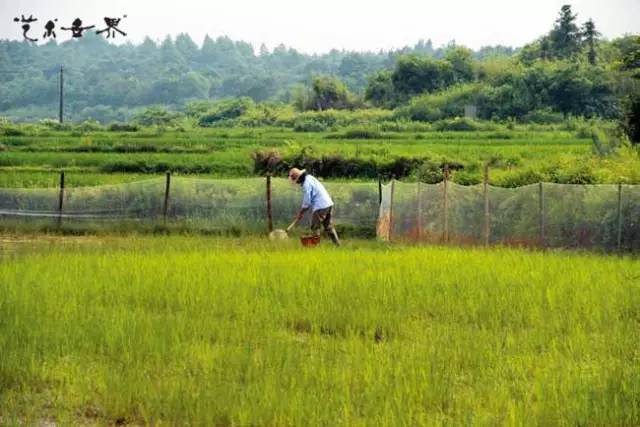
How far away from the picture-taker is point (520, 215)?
1501 cm

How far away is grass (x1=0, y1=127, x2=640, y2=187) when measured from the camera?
17.5 meters

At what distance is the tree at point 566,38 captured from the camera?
77125 mm

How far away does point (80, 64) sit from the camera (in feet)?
589

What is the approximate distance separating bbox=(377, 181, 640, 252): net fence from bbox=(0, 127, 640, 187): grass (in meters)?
1.36

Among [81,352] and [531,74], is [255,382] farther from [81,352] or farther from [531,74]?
[531,74]

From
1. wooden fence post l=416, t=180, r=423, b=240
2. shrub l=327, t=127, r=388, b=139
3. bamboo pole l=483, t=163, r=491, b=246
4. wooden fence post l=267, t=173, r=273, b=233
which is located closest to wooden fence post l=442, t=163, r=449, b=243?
wooden fence post l=416, t=180, r=423, b=240

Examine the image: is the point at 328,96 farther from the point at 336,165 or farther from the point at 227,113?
the point at 336,165

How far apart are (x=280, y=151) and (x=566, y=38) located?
54463 millimetres

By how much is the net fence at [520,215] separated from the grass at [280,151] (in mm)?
1361

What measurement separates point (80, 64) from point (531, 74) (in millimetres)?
130012

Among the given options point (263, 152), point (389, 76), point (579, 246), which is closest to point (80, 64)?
point (389, 76)

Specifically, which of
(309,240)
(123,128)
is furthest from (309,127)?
(309,240)

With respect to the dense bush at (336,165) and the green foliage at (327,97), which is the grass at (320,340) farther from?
the green foliage at (327,97)

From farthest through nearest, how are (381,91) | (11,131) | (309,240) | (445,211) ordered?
(381,91) → (11,131) → (445,211) → (309,240)
